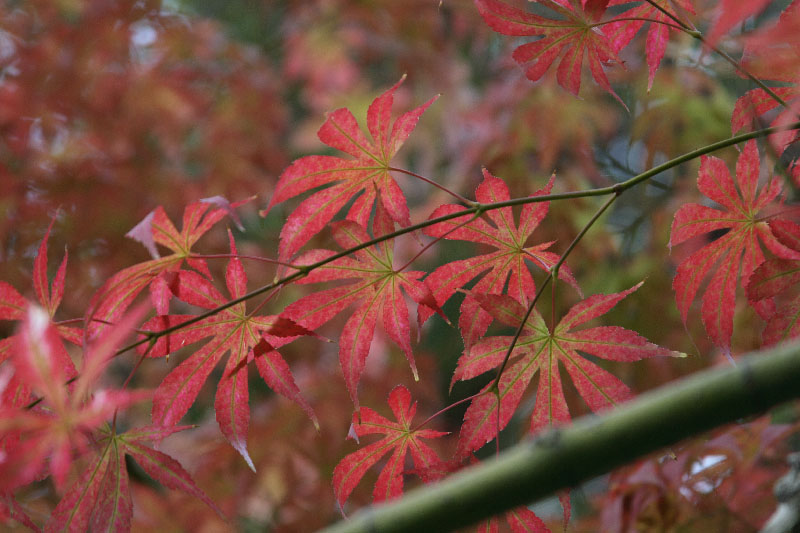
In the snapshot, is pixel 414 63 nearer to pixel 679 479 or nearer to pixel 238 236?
pixel 238 236

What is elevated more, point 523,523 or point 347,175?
point 347,175

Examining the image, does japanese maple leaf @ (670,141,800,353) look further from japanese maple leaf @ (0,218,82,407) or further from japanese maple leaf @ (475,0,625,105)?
japanese maple leaf @ (0,218,82,407)

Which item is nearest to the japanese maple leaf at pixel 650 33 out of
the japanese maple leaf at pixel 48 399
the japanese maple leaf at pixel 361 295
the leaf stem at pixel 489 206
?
the leaf stem at pixel 489 206

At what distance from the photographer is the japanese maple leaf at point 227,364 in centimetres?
52

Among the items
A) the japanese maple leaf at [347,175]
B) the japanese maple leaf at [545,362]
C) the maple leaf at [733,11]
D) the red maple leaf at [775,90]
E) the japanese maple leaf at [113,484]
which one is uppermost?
the maple leaf at [733,11]

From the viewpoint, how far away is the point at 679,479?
853 millimetres

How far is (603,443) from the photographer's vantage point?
0.30 meters

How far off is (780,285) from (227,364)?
0.42 m

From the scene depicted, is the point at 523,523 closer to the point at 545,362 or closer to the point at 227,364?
the point at 545,362

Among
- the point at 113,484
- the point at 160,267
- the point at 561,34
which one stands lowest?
the point at 113,484

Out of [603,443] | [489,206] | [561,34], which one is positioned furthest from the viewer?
[561,34]

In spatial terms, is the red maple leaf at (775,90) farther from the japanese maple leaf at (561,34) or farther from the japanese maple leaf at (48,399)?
the japanese maple leaf at (48,399)

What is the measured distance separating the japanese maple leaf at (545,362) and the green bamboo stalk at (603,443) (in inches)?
7.6

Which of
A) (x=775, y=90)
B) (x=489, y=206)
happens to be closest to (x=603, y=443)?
(x=489, y=206)
